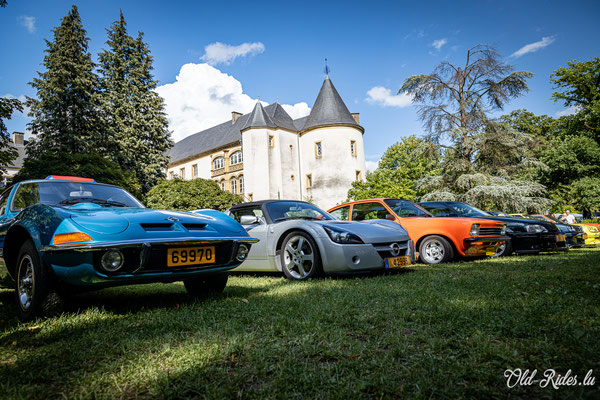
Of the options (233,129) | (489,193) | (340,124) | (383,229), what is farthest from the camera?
(233,129)

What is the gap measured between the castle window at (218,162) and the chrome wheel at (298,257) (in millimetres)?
40185

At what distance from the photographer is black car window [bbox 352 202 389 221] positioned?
817cm

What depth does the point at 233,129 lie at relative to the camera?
4503 cm

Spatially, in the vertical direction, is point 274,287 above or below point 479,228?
below

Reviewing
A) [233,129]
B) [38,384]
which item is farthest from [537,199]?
[233,129]

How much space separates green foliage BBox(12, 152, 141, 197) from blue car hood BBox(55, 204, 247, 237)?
14249mm

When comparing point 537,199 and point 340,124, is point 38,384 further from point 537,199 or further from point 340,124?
point 340,124

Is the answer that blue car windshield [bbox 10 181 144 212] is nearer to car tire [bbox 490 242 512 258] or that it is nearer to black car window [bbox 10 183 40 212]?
black car window [bbox 10 183 40 212]

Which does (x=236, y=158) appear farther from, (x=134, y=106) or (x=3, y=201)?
(x=3, y=201)

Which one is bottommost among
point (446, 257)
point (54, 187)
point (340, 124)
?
point (446, 257)

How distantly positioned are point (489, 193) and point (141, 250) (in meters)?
19.2

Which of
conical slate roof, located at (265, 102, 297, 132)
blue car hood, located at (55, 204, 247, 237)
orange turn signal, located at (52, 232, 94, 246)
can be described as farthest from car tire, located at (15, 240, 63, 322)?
conical slate roof, located at (265, 102, 297, 132)

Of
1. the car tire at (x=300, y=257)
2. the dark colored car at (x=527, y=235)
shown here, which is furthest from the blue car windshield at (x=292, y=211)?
the dark colored car at (x=527, y=235)

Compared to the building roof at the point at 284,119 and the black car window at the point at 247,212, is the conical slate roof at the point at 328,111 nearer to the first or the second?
the building roof at the point at 284,119
